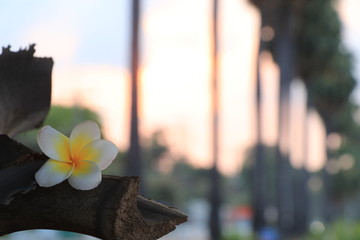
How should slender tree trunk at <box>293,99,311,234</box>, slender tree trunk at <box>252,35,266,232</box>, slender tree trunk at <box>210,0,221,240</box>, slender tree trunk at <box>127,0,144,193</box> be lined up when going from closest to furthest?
slender tree trunk at <box>127,0,144,193</box>
slender tree trunk at <box>210,0,221,240</box>
slender tree trunk at <box>252,35,266,232</box>
slender tree trunk at <box>293,99,311,234</box>

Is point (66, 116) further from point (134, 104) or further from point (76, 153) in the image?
point (76, 153)

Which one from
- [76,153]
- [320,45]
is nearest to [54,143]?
[76,153]

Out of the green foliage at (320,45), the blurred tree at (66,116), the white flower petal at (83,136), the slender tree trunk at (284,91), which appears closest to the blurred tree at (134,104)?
the white flower petal at (83,136)

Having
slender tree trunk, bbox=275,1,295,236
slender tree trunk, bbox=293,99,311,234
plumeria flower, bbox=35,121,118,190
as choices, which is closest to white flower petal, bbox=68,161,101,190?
plumeria flower, bbox=35,121,118,190

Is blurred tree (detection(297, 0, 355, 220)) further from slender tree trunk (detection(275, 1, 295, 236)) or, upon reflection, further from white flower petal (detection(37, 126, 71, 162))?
white flower petal (detection(37, 126, 71, 162))

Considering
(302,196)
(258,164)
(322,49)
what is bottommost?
(302,196)

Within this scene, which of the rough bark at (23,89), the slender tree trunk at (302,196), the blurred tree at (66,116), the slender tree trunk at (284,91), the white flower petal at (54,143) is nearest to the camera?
the white flower petal at (54,143)

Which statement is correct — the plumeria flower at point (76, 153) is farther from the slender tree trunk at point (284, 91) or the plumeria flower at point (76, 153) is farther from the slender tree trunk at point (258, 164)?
the slender tree trunk at point (284, 91)
